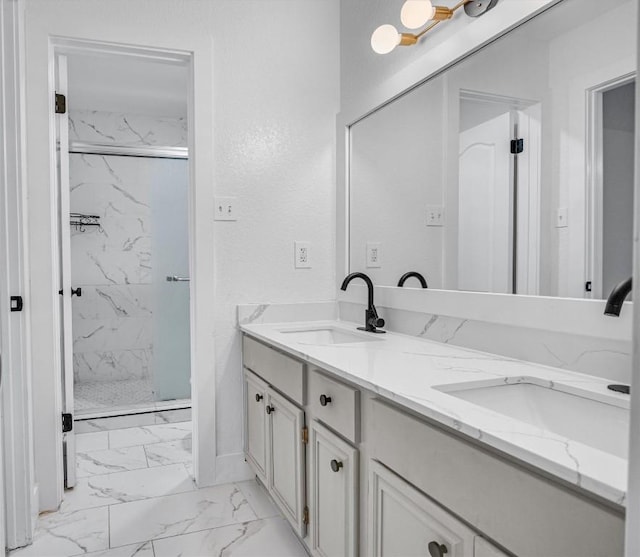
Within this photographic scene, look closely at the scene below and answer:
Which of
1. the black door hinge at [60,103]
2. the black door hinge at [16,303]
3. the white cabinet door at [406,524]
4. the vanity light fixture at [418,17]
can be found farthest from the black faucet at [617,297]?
the black door hinge at [60,103]

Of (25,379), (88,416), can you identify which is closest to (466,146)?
(25,379)

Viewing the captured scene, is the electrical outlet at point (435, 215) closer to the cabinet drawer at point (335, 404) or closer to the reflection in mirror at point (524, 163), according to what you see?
the reflection in mirror at point (524, 163)

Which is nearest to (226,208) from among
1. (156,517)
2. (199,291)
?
(199,291)

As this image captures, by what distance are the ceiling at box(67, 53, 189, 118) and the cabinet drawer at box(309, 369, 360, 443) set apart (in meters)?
2.33

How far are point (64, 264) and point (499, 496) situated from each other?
2.08 metres

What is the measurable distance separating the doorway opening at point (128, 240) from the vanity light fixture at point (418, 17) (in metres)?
2.05

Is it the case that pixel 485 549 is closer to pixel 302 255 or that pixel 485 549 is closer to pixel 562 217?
pixel 562 217

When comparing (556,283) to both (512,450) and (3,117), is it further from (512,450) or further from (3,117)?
(3,117)

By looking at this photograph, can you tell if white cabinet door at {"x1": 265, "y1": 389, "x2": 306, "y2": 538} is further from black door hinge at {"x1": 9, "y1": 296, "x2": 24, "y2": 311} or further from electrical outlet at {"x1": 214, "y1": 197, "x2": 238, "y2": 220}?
black door hinge at {"x1": 9, "y1": 296, "x2": 24, "y2": 311}

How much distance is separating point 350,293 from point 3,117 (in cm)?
156

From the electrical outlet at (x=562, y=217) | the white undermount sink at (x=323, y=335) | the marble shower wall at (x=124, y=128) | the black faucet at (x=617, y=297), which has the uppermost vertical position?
the marble shower wall at (x=124, y=128)

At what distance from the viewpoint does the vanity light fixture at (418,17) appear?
1.58 m

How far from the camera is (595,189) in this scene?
1.22 meters

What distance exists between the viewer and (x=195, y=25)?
7.46 feet
